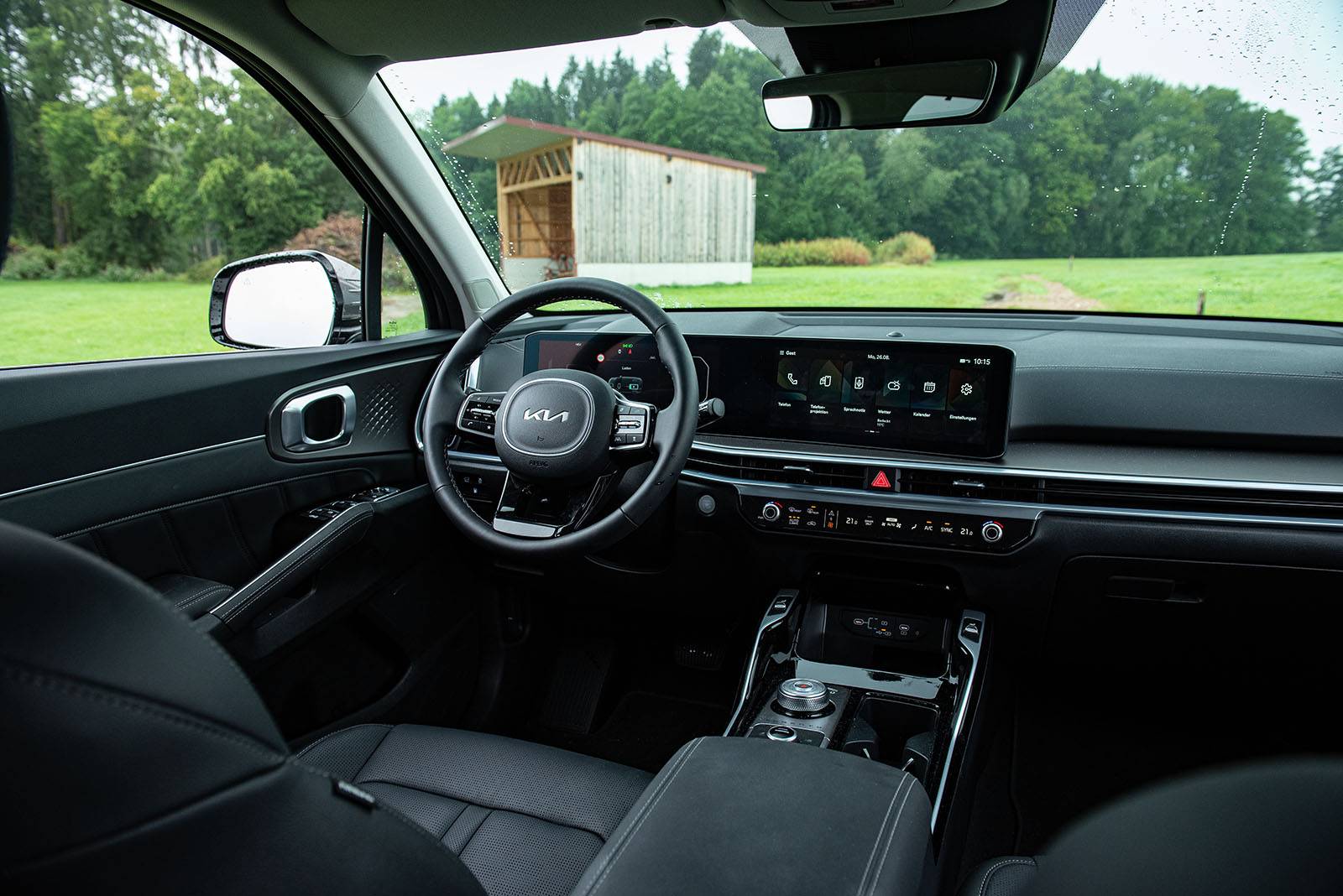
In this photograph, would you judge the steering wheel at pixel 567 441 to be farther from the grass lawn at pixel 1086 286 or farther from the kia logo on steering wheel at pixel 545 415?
the grass lawn at pixel 1086 286

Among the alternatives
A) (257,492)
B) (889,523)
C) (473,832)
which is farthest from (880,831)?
(257,492)

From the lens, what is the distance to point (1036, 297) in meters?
2.83

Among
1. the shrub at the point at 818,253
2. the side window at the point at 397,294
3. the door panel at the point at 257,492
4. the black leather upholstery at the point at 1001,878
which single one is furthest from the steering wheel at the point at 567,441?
the black leather upholstery at the point at 1001,878

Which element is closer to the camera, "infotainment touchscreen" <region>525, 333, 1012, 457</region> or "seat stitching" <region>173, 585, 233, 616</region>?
"seat stitching" <region>173, 585, 233, 616</region>

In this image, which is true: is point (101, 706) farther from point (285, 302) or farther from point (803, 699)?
point (285, 302)

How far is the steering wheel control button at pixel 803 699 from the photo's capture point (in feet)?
7.07

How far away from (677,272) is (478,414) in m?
0.94

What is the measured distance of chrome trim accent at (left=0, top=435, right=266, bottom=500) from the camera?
1.72 m

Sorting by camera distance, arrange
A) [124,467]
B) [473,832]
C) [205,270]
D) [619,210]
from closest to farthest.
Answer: [473,832] < [124,467] < [205,270] < [619,210]

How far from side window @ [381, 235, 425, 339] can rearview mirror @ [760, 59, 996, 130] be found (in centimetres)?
120

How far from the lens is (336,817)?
71 cm

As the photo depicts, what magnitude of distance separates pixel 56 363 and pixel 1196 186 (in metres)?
2.83

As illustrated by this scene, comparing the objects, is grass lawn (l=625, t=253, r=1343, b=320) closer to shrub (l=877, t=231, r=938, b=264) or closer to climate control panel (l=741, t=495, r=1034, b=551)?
shrub (l=877, t=231, r=938, b=264)

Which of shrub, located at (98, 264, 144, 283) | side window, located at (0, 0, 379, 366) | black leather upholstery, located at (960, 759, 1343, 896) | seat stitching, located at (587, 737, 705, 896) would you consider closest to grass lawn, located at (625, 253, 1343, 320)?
side window, located at (0, 0, 379, 366)
